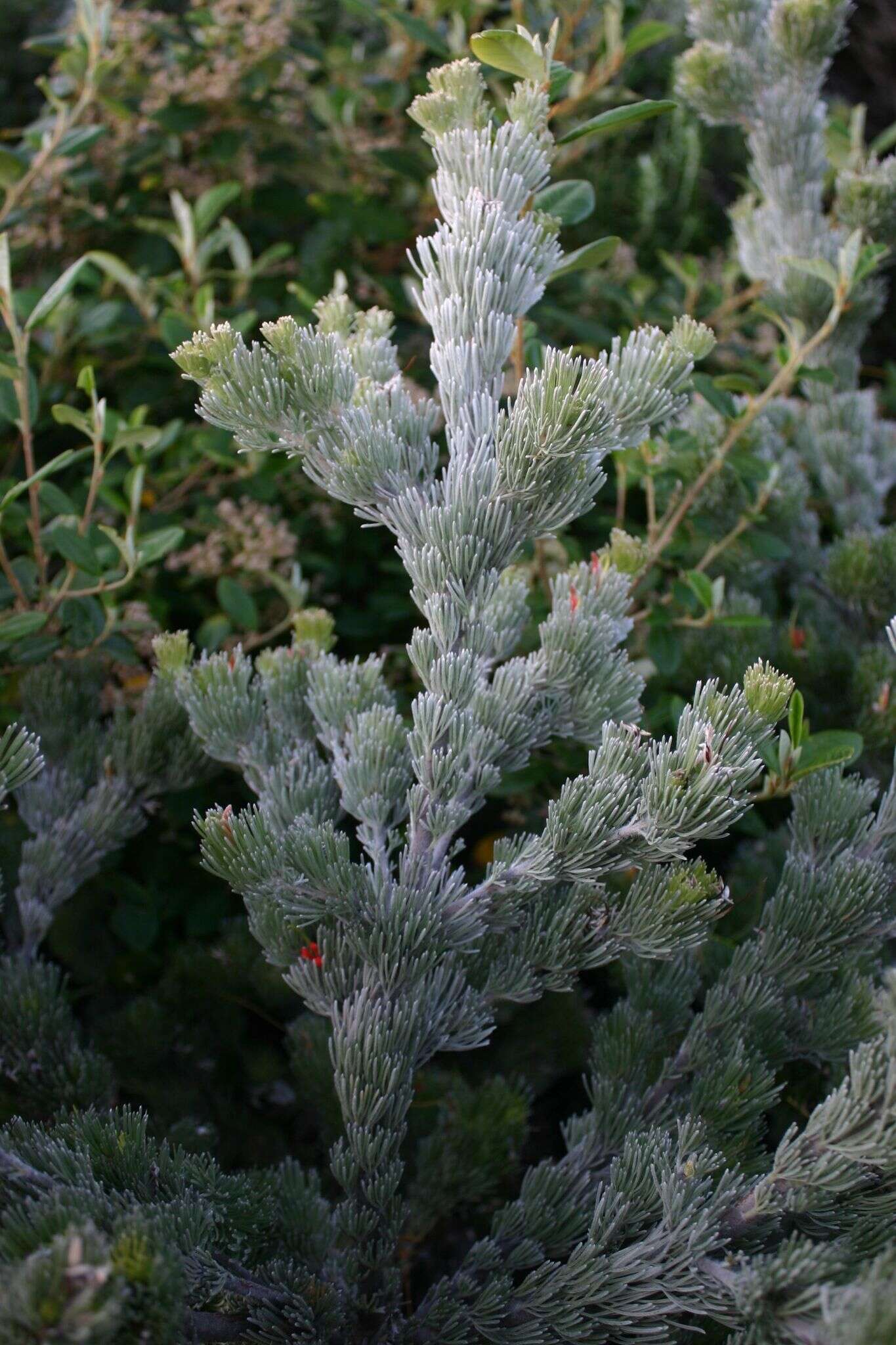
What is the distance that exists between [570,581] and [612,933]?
281mm

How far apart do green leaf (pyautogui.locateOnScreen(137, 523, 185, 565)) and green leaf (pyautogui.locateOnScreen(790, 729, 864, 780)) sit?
60 centimetres

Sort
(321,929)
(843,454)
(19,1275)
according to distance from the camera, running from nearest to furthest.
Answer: (19,1275), (321,929), (843,454)

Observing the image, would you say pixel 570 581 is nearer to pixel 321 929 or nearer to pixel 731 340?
pixel 321 929

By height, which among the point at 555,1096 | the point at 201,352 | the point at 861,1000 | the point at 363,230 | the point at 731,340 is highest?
the point at 201,352

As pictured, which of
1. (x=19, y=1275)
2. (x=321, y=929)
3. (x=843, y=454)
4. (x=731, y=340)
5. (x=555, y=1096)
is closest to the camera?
(x=19, y=1275)

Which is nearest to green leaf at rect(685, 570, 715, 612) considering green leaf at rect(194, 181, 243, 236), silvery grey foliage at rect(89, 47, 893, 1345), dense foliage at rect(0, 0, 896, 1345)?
dense foliage at rect(0, 0, 896, 1345)

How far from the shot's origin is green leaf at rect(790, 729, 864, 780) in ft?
2.72

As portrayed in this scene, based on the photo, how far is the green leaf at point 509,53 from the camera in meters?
0.78

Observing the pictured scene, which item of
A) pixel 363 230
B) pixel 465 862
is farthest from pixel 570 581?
pixel 363 230

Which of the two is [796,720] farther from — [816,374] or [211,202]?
[211,202]

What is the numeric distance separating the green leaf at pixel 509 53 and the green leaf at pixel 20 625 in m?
0.61

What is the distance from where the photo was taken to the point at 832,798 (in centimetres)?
84

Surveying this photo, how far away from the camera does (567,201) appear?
3.12 ft

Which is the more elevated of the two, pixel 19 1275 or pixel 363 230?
pixel 363 230
